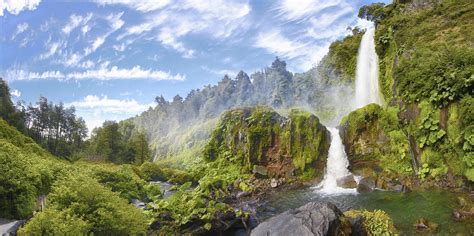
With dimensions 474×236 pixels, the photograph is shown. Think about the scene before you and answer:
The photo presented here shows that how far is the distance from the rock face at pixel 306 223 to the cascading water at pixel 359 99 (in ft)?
47.1

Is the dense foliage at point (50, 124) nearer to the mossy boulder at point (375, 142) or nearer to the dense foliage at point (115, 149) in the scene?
the dense foliage at point (115, 149)

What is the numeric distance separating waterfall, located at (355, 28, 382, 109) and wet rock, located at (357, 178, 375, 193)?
12.6 metres

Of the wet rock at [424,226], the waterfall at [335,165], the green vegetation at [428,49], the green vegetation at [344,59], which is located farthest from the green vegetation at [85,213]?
the green vegetation at [344,59]

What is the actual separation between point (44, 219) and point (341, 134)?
990 inches

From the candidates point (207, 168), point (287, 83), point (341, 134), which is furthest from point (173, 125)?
point (341, 134)

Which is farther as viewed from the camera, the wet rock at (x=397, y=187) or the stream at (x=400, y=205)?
the wet rock at (x=397, y=187)

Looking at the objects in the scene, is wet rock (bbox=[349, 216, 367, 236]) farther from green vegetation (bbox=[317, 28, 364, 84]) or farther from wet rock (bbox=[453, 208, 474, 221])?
green vegetation (bbox=[317, 28, 364, 84])

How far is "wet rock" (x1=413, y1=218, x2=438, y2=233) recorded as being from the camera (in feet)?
49.8

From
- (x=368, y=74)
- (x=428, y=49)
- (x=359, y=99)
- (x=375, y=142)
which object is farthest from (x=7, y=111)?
(x=428, y=49)

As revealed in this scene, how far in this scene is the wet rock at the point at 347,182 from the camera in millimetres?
26475

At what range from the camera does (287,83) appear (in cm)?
10825

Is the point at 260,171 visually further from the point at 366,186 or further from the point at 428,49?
the point at 428,49

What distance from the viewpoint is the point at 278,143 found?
32.8m

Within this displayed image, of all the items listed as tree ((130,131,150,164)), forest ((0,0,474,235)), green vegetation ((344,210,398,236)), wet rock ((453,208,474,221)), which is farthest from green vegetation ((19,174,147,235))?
tree ((130,131,150,164))
